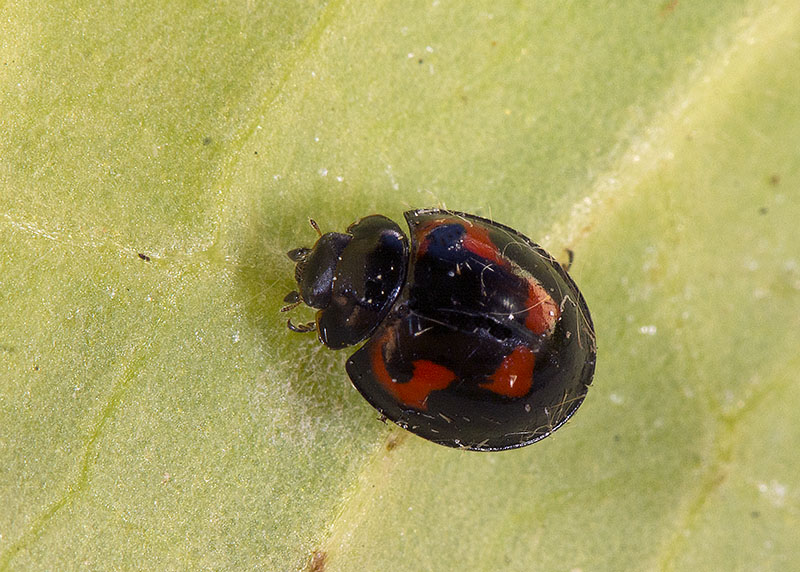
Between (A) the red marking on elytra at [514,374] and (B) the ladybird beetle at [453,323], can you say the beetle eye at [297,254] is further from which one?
(A) the red marking on elytra at [514,374]

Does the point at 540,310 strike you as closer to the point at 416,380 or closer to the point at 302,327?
the point at 416,380

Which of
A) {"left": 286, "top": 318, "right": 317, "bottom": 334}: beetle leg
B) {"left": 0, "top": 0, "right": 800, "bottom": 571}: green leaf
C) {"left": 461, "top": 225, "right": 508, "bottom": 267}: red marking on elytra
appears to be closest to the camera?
{"left": 0, "top": 0, "right": 800, "bottom": 571}: green leaf

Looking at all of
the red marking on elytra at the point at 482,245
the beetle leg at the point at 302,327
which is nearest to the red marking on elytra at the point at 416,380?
the beetle leg at the point at 302,327

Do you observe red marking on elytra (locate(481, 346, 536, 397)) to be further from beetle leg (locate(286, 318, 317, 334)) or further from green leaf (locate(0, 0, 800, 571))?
beetle leg (locate(286, 318, 317, 334))

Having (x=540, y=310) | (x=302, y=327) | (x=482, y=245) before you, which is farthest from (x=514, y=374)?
(x=302, y=327)

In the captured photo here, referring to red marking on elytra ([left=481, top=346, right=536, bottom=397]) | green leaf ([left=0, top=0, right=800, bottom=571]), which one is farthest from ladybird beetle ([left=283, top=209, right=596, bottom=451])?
green leaf ([left=0, top=0, right=800, bottom=571])

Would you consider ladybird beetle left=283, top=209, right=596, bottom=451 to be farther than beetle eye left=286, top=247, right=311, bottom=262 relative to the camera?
No

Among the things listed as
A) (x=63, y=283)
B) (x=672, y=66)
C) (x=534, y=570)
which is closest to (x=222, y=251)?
(x=63, y=283)
